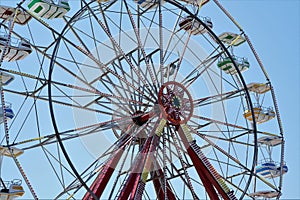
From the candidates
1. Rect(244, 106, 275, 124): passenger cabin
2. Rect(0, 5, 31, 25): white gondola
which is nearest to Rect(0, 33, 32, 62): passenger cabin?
Rect(0, 5, 31, 25): white gondola

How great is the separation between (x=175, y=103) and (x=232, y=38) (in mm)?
5850

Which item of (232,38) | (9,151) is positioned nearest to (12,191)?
(9,151)

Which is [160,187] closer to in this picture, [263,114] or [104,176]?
[104,176]

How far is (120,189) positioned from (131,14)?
5514mm

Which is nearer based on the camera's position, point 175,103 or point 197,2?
point 175,103

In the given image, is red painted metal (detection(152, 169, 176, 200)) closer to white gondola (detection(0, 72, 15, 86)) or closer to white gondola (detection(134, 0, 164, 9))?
white gondola (detection(0, 72, 15, 86))

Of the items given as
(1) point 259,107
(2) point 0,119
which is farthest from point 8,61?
(1) point 259,107

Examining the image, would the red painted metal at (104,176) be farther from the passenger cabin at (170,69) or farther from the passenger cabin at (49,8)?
the passenger cabin at (49,8)

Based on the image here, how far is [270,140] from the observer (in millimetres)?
23125

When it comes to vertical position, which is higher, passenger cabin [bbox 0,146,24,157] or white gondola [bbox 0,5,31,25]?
white gondola [bbox 0,5,31,25]

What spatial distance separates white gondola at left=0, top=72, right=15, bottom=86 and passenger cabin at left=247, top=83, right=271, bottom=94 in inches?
331

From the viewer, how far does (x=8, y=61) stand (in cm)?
1984

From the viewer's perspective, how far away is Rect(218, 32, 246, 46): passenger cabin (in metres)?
23.0

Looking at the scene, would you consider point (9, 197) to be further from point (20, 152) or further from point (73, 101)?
point (73, 101)
